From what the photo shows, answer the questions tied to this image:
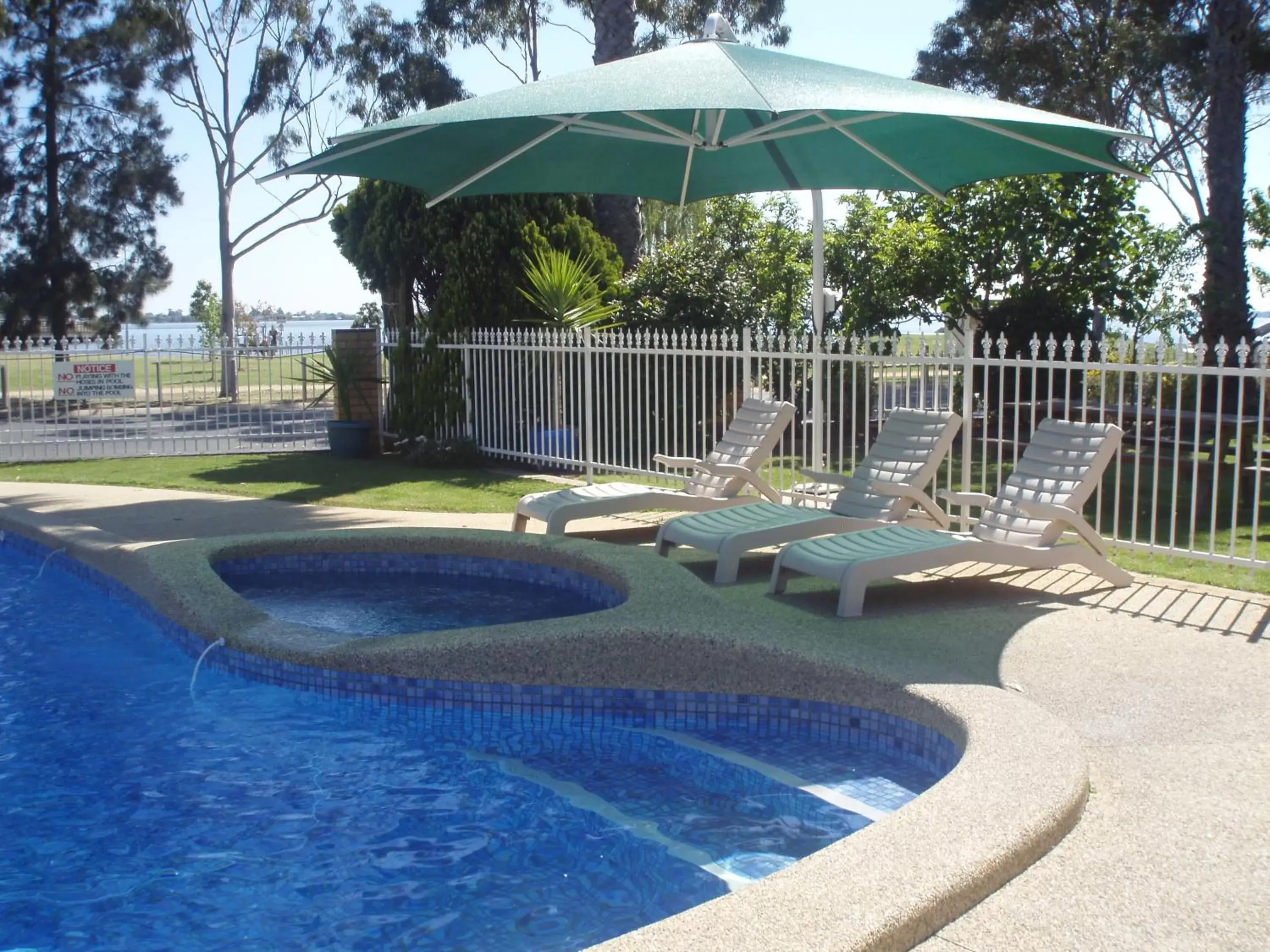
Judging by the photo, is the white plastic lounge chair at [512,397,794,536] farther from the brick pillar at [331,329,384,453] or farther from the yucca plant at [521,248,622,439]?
the brick pillar at [331,329,384,453]

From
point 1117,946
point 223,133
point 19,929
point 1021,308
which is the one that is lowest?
point 19,929

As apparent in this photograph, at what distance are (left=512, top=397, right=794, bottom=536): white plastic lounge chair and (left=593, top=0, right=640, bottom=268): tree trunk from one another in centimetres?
862

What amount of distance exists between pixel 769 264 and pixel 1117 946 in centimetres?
1721

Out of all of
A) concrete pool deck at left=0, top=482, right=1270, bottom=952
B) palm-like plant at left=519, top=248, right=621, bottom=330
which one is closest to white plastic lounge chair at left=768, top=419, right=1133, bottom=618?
concrete pool deck at left=0, top=482, right=1270, bottom=952

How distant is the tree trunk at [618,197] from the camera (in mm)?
17672

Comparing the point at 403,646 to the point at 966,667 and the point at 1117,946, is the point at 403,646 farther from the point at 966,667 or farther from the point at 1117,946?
the point at 1117,946

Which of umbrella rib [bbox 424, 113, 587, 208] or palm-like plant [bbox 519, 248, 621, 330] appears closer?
umbrella rib [bbox 424, 113, 587, 208]

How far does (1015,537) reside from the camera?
281 inches

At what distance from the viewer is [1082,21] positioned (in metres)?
30.5

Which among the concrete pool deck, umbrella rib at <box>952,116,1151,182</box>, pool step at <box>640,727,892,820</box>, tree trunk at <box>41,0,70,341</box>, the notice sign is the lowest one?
pool step at <box>640,727,892,820</box>

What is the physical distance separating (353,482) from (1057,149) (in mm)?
7613

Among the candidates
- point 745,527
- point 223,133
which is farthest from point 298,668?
point 223,133

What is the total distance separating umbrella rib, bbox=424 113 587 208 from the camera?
27.8 feet

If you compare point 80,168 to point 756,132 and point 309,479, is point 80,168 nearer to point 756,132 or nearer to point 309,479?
point 309,479
